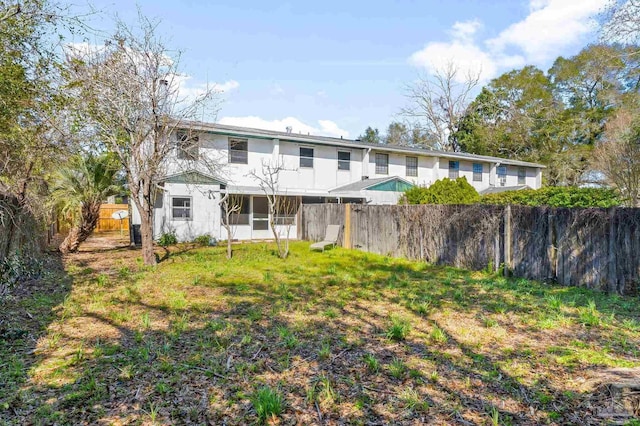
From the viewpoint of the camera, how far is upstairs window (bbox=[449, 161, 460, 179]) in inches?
909

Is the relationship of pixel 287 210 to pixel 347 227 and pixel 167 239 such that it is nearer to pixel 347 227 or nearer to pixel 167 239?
pixel 347 227

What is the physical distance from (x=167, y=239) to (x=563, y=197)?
1710 cm

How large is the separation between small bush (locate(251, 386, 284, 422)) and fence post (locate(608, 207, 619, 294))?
6.91 metres

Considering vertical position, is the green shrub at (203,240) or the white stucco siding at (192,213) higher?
the white stucco siding at (192,213)

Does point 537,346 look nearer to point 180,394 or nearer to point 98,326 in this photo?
point 180,394

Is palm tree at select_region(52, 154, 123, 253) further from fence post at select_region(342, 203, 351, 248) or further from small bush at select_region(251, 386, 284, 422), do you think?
small bush at select_region(251, 386, 284, 422)

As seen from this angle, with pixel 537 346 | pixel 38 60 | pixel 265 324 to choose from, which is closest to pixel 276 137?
pixel 38 60

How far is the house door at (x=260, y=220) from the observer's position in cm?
1794

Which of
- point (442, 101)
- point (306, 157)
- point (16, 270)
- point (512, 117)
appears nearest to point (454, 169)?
point (306, 157)

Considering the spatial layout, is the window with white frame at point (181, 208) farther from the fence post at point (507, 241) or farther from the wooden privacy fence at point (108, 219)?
the fence post at point (507, 241)

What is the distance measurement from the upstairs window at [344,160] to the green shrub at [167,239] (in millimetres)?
9023

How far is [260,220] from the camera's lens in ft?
59.5

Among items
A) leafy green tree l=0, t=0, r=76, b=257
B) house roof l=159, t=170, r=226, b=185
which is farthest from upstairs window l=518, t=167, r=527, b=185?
leafy green tree l=0, t=0, r=76, b=257

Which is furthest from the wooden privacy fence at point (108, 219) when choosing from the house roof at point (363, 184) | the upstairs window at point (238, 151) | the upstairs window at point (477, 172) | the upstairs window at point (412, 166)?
the upstairs window at point (477, 172)
